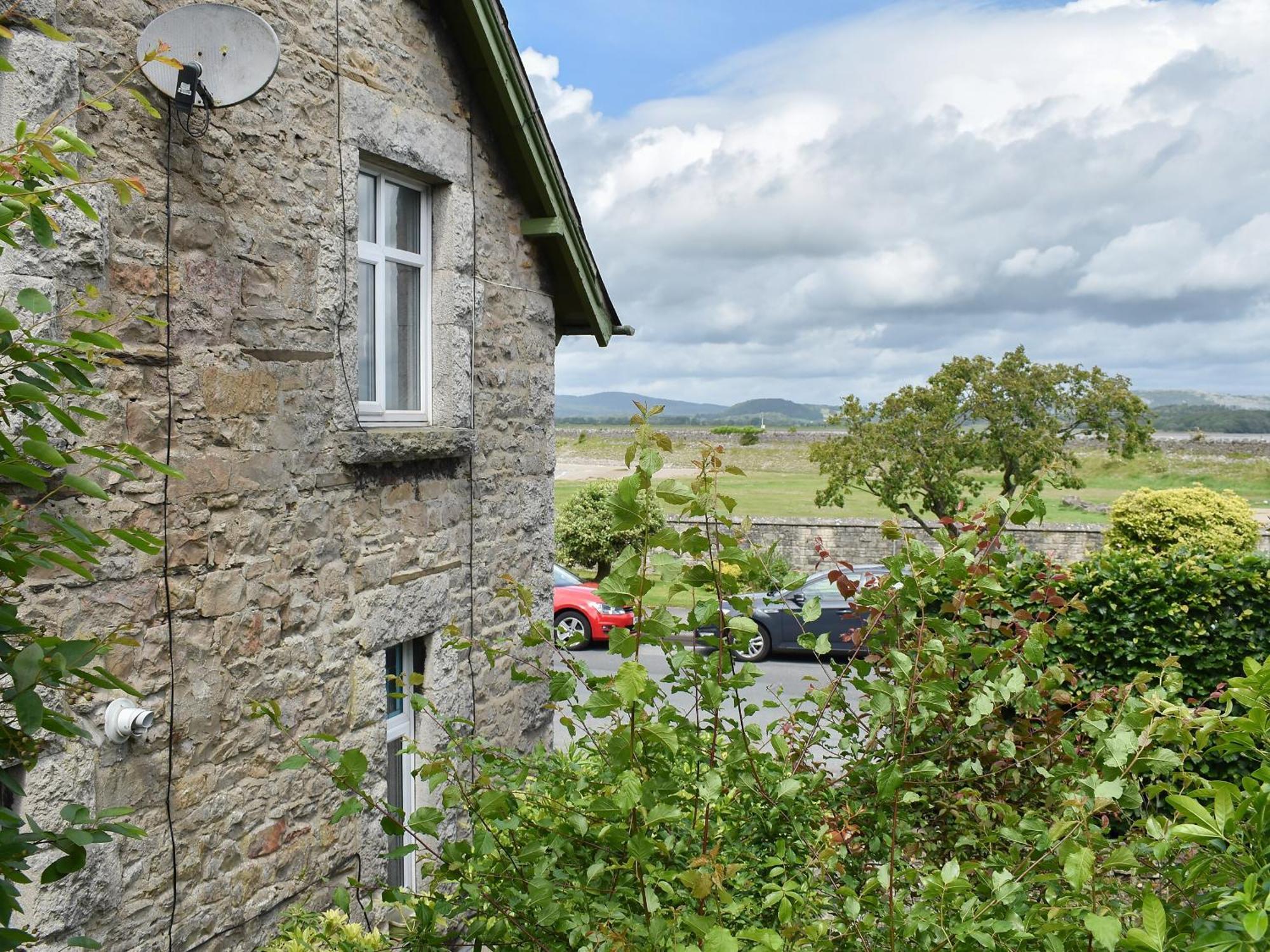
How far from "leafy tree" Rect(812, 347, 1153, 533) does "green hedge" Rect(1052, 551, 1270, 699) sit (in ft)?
43.5

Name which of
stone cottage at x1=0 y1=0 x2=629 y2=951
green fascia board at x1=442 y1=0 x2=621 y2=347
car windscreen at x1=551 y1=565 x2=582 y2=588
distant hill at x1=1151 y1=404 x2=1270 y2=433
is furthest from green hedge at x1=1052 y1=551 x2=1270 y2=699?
distant hill at x1=1151 y1=404 x2=1270 y2=433

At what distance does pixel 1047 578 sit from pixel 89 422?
12.4 ft

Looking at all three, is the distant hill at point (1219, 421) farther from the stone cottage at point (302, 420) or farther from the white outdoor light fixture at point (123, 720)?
the white outdoor light fixture at point (123, 720)

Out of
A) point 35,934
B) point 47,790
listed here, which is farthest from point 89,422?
point 35,934

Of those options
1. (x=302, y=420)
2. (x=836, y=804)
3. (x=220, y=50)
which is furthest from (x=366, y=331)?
(x=836, y=804)

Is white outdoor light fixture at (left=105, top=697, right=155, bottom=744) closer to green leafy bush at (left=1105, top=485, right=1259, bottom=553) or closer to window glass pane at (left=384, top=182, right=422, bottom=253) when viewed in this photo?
window glass pane at (left=384, top=182, right=422, bottom=253)

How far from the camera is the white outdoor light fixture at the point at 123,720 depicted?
3654 millimetres

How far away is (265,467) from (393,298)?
4.90 feet

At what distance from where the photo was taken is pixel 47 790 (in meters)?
3.36

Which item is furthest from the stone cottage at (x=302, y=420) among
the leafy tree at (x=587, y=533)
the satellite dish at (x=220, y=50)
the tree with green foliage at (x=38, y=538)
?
the leafy tree at (x=587, y=533)

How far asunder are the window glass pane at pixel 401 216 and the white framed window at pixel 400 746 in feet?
7.82

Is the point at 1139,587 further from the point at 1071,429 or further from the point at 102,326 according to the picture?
the point at 1071,429

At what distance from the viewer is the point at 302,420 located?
4.62 meters

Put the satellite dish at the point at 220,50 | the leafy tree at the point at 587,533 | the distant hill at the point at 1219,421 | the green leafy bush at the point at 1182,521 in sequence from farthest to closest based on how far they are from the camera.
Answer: the distant hill at the point at 1219,421, the leafy tree at the point at 587,533, the green leafy bush at the point at 1182,521, the satellite dish at the point at 220,50
